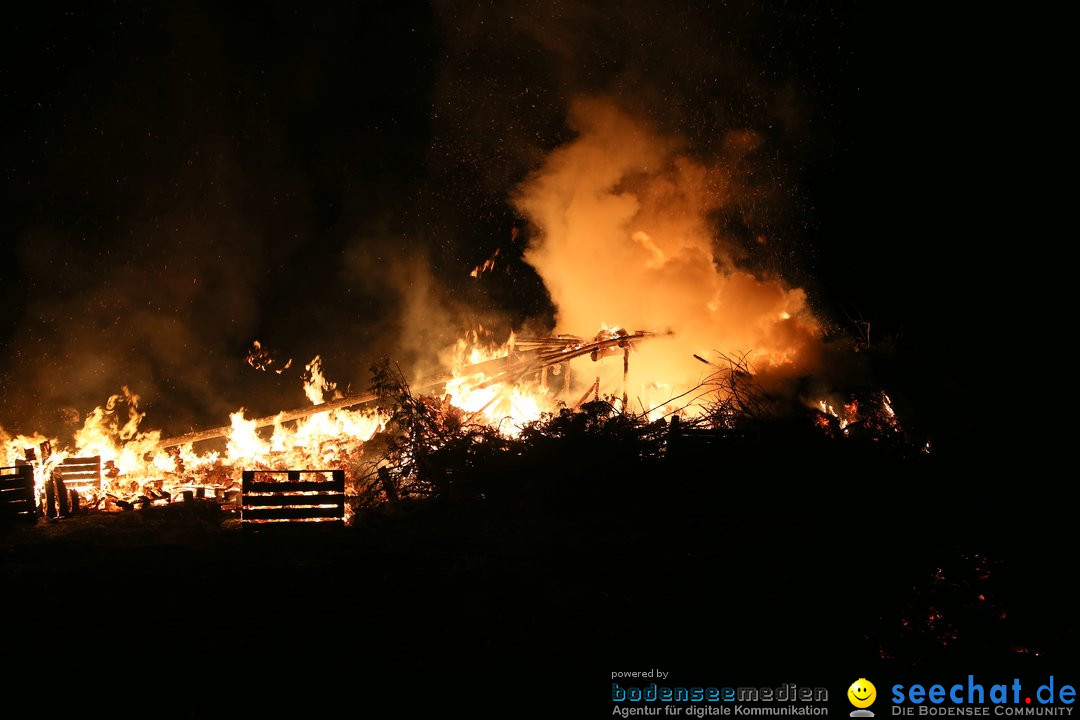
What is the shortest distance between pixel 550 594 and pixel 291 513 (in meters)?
3.64

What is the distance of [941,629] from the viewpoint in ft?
22.1

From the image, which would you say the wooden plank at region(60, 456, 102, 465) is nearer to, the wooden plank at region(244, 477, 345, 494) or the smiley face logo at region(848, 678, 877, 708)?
the wooden plank at region(244, 477, 345, 494)

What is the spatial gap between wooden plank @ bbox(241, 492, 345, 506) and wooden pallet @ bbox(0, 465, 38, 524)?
3252mm

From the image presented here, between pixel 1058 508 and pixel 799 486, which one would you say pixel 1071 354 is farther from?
pixel 799 486

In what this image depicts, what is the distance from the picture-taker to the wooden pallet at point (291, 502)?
25.7 feet

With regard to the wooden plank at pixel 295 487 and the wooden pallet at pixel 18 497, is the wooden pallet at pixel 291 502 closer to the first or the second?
the wooden plank at pixel 295 487

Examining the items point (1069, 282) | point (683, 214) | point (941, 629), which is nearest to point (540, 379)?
point (683, 214)

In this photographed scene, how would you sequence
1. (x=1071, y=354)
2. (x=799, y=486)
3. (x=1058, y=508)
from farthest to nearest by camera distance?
(x=1071, y=354), (x=799, y=486), (x=1058, y=508)

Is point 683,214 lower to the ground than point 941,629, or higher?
higher

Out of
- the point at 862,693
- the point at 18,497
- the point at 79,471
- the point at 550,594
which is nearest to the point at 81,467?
the point at 79,471

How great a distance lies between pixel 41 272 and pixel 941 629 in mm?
18323

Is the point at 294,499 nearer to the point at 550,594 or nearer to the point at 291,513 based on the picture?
the point at 291,513

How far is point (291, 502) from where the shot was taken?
25.9 ft

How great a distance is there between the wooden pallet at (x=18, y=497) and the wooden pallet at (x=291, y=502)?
313 centimetres
